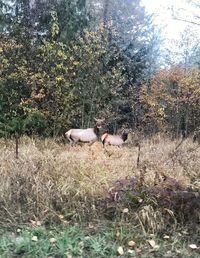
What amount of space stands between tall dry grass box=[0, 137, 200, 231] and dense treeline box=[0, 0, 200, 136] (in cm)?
459

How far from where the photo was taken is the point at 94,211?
16.7 feet

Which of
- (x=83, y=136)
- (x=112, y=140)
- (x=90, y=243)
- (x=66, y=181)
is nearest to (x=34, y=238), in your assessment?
(x=90, y=243)

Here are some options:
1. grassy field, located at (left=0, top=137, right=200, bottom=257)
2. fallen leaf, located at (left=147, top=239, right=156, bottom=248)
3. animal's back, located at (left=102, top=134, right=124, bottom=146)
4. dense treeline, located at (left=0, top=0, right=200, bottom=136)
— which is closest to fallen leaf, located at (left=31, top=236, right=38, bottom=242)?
grassy field, located at (left=0, top=137, right=200, bottom=257)

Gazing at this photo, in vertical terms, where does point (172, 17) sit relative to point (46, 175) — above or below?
above

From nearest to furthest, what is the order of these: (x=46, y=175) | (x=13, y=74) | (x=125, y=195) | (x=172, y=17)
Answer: (x=125, y=195), (x=46, y=175), (x=13, y=74), (x=172, y=17)

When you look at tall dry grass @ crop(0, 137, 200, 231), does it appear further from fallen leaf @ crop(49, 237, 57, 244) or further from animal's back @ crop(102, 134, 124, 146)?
animal's back @ crop(102, 134, 124, 146)

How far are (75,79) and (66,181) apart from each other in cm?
638

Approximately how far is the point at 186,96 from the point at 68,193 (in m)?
8.35

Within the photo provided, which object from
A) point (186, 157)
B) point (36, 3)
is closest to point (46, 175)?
point (186, 157)

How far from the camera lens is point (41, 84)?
37.7ft

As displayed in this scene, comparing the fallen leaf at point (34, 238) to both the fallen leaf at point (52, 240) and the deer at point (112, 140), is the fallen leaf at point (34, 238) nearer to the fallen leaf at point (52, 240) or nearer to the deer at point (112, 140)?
the fallen leaf at point (52, 240)

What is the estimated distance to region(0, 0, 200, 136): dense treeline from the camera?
11.5 metres

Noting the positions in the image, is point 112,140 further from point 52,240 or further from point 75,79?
point 52,240

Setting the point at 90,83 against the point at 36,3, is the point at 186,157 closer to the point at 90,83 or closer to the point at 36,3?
the point at 90,83
